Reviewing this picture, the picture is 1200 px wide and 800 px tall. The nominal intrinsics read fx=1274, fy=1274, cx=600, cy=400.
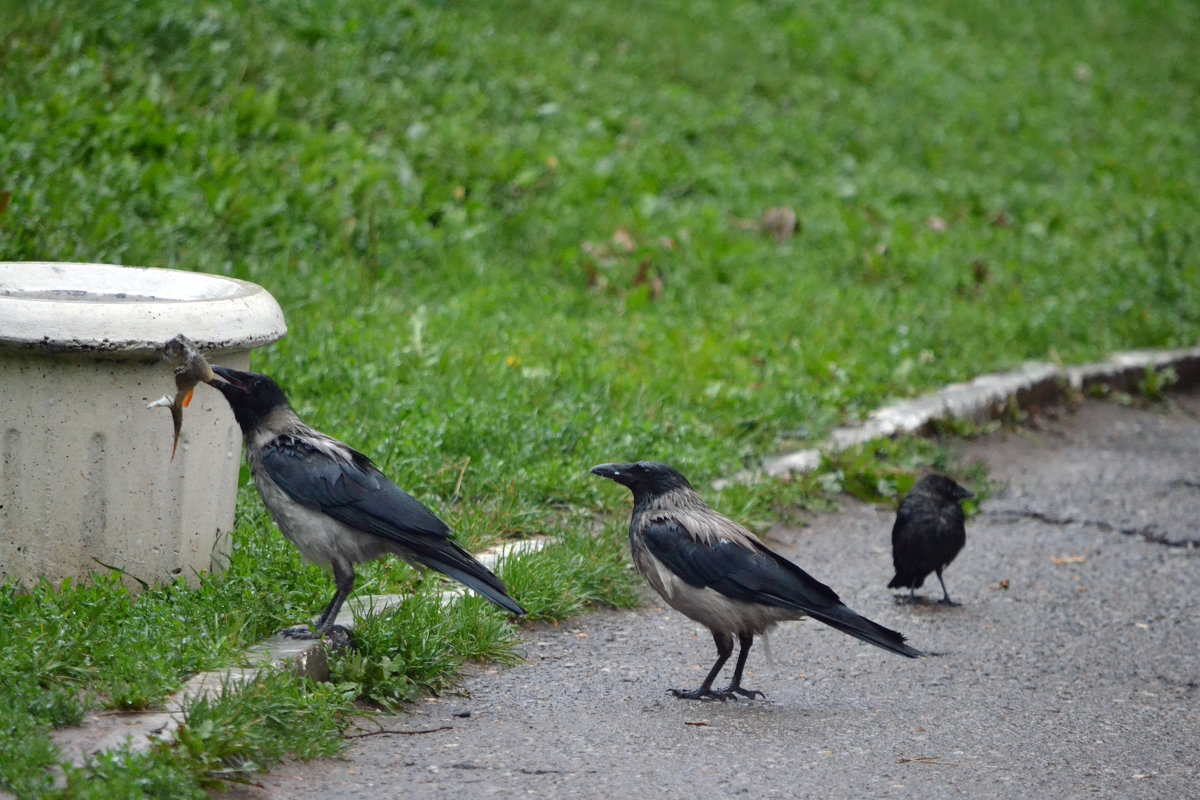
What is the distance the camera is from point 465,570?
4.42m

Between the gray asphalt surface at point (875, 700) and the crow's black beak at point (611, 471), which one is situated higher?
the crow's black beak at point (611, 471)

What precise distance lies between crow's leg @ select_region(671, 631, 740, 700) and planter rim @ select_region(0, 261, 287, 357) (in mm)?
1977

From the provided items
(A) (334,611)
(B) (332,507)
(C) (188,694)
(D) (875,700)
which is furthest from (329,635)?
(D) (875,700)

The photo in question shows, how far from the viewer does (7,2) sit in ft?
30.1

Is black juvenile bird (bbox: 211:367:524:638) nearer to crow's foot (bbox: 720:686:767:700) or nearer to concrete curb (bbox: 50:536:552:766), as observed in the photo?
concrete curb (bbox: 50:536:552:766)

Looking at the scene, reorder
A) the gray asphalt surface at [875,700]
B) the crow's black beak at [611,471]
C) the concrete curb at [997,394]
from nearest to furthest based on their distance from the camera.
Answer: the gray asphalt surface at [875,700] → the crow's black beak at [611,471] → the concrete curb at [997,394]

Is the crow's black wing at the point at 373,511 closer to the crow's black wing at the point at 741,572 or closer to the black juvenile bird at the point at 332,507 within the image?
the black juvenile bird at the point at 332,507

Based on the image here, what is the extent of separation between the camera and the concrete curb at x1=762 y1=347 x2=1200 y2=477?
7.55 metres

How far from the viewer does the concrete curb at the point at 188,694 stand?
11.5ft

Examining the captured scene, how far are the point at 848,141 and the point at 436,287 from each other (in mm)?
6352

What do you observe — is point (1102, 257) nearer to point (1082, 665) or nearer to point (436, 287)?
point (436, 287)

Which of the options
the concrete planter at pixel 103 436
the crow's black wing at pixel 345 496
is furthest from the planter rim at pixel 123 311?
the crow's black wing at pixel 345 496

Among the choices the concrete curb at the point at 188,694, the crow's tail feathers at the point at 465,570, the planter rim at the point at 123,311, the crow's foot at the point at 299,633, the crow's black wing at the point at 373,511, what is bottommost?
the crow's foot at the point at 299,633

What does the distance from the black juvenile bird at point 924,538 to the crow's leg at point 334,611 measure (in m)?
2.60
